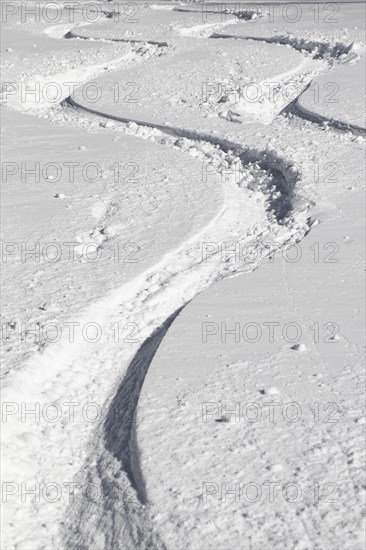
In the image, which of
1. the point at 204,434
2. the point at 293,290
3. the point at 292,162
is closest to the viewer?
the point at 204,434

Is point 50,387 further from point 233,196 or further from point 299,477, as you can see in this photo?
point 233,196

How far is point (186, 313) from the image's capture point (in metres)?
3.42

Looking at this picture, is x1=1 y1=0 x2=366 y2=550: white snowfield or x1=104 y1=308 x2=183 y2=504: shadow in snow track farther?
x1=104 y1=308 x2=183 y2=504: shadow in snow track

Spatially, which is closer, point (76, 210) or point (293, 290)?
point (293, 290)

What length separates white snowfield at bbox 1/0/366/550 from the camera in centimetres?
242

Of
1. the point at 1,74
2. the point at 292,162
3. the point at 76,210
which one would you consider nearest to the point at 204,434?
the point at 76,210

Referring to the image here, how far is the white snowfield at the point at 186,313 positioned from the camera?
2.42m

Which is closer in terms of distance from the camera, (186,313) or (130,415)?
(130,415)

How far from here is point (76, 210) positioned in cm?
450

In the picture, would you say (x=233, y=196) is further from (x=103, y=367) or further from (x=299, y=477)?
(x=299, y=477)

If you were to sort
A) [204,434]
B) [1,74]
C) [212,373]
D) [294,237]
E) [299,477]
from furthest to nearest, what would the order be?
[1,74], [294,237], [212,373], [204,434], [299,477]

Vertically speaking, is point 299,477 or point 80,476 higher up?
point 299,477

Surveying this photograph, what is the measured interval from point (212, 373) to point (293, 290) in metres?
0.71

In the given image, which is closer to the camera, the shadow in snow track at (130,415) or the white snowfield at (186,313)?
the white snowfield at (186,313)
